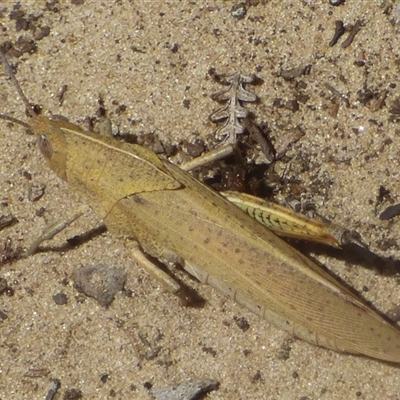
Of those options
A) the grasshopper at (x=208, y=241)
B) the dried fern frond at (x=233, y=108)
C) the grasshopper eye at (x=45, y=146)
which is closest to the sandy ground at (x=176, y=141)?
the dried fern frond at (x=233, y=108)

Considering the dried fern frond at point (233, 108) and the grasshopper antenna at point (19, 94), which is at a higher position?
the dried fern frond at point (233, 108)

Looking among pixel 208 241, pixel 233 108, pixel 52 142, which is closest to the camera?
pixel 208 241

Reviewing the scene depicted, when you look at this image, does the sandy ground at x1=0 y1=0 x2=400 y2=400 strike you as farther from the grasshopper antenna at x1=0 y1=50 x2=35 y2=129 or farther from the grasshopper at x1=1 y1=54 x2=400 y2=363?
the grasshopper at x1=1 y1=54 x2=400 y2=363

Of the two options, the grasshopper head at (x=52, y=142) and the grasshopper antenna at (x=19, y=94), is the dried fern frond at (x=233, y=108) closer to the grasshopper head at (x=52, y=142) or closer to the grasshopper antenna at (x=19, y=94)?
the grasshopper head at (x=52, y=142)

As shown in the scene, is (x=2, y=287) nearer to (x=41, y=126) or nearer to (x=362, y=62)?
(x=41, y=126)

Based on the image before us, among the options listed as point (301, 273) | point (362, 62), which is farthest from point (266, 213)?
point (362, 62)

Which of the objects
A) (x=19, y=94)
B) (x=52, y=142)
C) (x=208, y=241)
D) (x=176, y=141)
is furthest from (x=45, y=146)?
(x=208, y=241)

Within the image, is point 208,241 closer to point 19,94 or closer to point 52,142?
point 52,142
